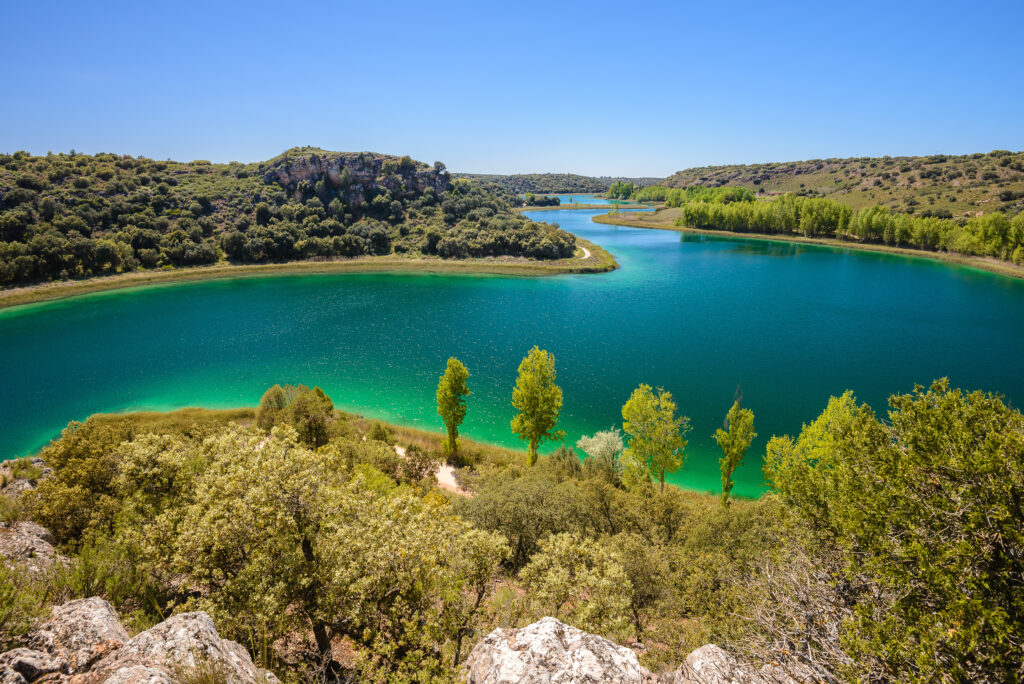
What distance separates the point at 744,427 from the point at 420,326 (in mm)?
47729

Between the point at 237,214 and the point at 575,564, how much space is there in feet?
455

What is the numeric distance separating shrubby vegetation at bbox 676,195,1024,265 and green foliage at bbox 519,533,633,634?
132 meters

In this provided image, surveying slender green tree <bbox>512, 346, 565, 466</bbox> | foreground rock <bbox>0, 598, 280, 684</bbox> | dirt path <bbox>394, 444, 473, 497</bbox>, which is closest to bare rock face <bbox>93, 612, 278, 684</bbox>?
foreground rock <bbox>0, 598, 280, 684</bbox>

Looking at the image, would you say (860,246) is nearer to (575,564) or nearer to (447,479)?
(447,479)

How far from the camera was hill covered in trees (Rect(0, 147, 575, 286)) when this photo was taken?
8944 cm

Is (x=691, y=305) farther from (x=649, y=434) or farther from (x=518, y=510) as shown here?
(x=518, y=510)

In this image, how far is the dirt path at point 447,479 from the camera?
27567 millimetres

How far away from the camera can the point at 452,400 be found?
3175 centimetres

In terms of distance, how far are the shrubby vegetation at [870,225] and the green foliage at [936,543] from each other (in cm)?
12569

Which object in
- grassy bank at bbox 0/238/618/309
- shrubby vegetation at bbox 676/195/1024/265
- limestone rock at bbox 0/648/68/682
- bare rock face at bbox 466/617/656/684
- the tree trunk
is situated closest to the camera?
limestone rock at bbox 0/648/68/682

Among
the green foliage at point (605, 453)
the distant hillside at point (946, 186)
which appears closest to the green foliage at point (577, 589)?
the green foliage at point (605, 453)

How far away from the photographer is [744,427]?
26.8 metres

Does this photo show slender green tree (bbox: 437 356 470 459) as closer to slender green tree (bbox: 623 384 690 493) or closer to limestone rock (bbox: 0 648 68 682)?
slender green tree (bbox: 623 384 690 493)

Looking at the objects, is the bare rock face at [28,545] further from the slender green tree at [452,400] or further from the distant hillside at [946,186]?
the distant hillside at [946,186]
